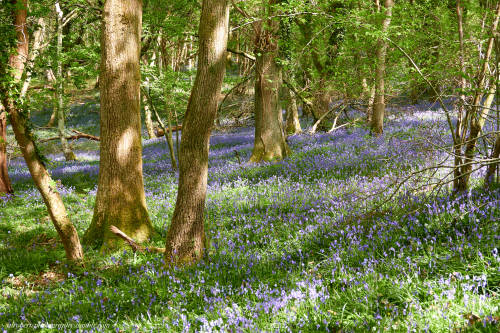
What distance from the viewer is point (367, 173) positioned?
24.5 ft

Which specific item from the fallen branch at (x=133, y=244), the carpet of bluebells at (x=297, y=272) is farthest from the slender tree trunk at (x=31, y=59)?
the carpet of bluebells at (x=297, y=272)

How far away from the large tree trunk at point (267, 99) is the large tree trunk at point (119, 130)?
497 cm

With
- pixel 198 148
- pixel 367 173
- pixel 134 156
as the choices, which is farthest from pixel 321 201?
pixel 134 156

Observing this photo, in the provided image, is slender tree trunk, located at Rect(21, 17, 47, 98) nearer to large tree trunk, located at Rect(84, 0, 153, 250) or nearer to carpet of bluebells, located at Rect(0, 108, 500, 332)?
large tree trunk, located at Rect(84, 0, 153, 250)

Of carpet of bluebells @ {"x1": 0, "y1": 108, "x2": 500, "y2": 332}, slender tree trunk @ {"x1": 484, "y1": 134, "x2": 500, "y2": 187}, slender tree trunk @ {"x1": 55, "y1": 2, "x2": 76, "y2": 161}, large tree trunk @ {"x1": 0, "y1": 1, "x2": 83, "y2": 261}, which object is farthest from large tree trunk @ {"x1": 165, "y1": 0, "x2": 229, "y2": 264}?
slender tree trunk @ {"x1": 55, "y1": 2, "x2": 76, "y2": 161}

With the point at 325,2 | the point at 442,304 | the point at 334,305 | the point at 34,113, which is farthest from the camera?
the point at 34,113

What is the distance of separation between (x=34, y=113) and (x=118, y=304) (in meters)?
42.5

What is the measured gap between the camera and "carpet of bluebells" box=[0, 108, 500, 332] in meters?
3.01

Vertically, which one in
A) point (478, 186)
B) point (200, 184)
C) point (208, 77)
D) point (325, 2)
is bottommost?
point (478, 186)

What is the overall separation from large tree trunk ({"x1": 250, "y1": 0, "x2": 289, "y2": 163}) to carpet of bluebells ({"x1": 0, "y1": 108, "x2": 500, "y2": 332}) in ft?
11.6

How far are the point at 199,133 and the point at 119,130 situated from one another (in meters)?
2.06

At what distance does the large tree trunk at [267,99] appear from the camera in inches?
407

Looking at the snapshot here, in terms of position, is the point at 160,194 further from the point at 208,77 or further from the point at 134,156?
the point at 208,77

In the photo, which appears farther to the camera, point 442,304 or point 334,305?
point 334,305
